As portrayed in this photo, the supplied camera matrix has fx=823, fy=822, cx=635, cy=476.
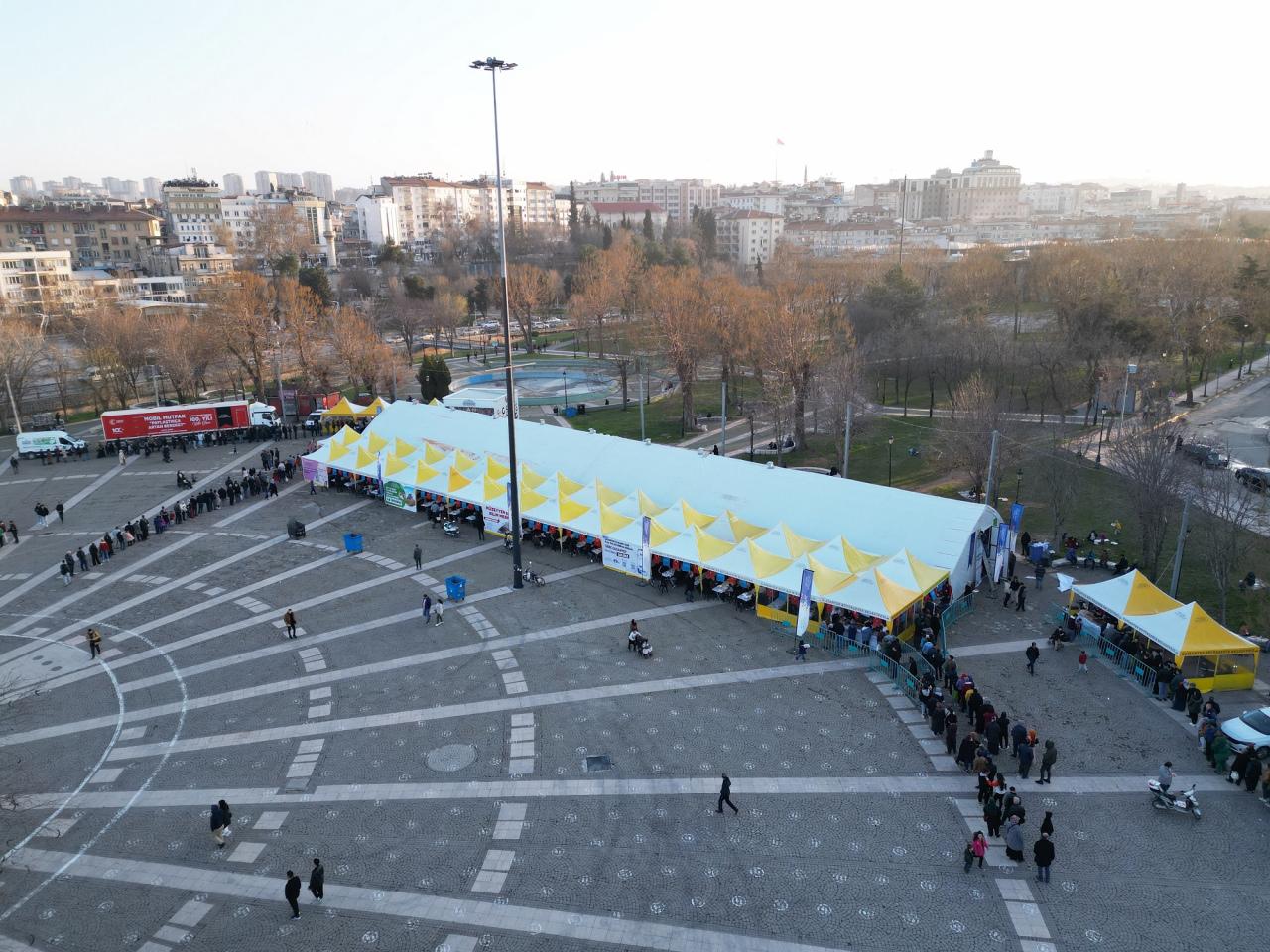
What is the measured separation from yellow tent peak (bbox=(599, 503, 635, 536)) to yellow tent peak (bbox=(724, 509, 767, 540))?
11.2 ft

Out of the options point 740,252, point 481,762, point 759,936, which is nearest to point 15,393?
point 481,762

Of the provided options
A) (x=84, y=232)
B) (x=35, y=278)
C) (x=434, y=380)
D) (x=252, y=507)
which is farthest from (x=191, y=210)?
(x=252, y=507)

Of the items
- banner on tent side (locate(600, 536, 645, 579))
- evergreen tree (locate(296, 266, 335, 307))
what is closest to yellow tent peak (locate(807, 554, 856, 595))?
banner on tent side (locate(600, 536, 645, 579))

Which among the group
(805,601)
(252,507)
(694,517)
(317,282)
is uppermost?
(317,282)

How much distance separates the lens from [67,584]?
1127 inches

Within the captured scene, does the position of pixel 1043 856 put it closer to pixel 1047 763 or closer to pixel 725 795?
pixel 1047 763

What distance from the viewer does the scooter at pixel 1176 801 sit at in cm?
1533

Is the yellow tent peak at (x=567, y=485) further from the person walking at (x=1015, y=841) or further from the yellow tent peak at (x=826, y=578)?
the person walking at (x=1015, y=841)

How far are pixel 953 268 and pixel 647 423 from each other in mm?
43243

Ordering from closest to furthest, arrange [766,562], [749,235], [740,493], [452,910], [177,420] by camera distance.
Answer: [452,910] → [766,562] → [740,493] → [177,420] → [749,235]

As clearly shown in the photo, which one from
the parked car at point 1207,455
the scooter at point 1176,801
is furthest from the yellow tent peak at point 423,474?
the parked car at point 1207,455

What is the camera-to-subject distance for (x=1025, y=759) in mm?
16250

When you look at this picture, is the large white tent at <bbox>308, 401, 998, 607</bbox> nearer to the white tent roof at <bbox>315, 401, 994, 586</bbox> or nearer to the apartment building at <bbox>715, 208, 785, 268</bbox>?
the white tent roof at <bbox>315, 401, 994, 586</bbox>

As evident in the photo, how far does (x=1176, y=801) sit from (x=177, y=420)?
49372 mm
